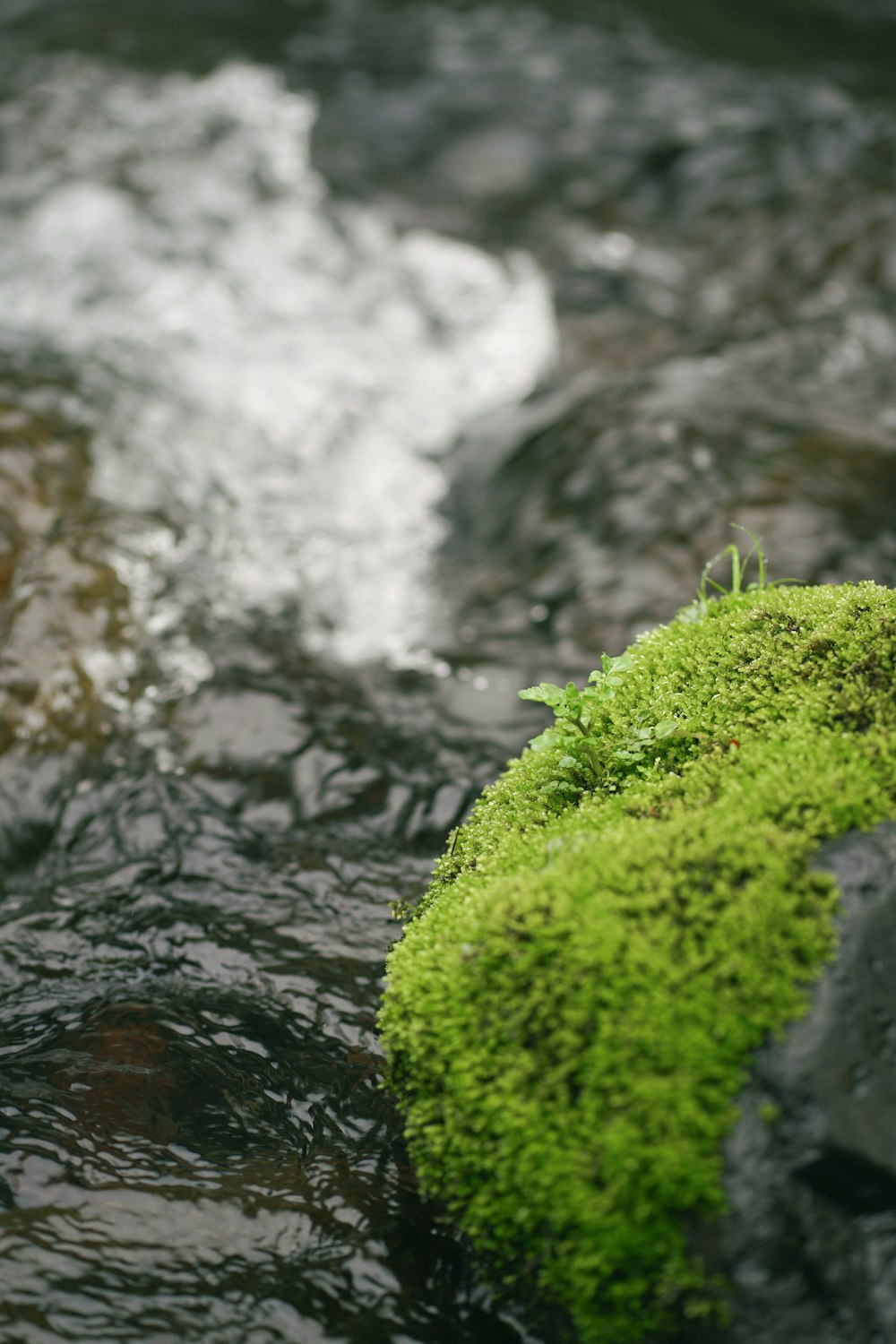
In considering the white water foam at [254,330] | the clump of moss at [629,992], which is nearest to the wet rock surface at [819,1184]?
the clump of moss at [629,992]

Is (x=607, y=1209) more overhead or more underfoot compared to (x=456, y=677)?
more overhead

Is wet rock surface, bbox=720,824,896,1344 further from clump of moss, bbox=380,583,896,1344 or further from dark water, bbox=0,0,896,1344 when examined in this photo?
dark water, bbox=0,0,896,1344

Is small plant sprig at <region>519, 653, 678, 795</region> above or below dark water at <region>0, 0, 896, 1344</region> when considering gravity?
above

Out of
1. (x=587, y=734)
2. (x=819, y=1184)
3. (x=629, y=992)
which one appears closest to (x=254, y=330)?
(x=587, y=734)

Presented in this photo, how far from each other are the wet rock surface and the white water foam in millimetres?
3686

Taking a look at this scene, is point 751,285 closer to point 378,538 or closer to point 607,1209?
point 378,538

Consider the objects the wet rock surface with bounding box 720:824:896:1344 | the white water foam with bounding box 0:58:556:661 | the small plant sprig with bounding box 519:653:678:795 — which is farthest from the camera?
the white water foam with bounding box 0:58:556:661

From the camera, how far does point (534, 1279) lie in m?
2.30

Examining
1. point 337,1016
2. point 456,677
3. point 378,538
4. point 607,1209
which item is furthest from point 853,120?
point 607,1209

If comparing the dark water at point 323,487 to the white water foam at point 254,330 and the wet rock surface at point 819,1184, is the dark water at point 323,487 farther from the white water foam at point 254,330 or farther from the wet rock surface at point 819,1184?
the wet rock surface at point 819,1184

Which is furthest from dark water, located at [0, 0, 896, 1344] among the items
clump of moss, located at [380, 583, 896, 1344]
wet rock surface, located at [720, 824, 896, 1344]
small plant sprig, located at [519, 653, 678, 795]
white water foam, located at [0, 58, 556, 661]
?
small plant sprig, located at [519, 653, 678, 795]

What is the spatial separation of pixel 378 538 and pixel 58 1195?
4.50 m

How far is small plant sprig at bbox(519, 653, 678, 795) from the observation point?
9.20 feet

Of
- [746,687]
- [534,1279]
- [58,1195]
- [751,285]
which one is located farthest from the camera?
[751,285]
